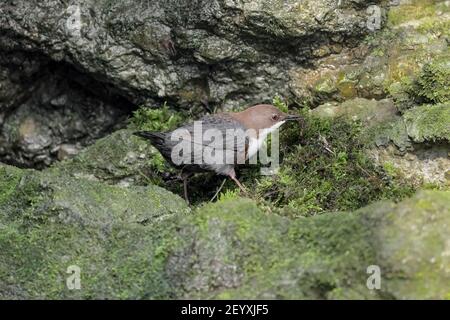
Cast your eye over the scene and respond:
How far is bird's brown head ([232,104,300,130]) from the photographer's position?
7074 mm

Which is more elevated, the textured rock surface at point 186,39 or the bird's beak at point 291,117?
the textured rock surface at point 186,39

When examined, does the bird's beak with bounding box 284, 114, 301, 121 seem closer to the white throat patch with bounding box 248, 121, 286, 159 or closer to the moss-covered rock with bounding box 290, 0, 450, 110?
the white throat patch with bounding box 248, 121, 286, 159

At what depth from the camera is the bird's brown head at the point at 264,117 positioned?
23.2 ft

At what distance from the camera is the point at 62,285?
484 centimetres

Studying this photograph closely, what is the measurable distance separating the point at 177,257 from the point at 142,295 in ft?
1.11

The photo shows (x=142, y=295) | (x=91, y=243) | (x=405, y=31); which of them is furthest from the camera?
(x=405, y=31)

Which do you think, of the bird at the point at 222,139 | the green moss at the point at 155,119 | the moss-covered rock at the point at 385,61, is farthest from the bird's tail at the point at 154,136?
the moss-covered rock at the point at 385,61

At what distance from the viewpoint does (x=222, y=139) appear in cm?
692

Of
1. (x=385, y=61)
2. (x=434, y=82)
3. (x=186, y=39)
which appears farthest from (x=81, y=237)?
(x=385, y=61)

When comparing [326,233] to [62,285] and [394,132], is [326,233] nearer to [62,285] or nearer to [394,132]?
[62,285]

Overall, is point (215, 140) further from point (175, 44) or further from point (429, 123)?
point (429, 123)

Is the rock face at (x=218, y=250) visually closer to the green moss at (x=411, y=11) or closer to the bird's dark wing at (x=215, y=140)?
the bird's dark wing at (x=215, y=140)
